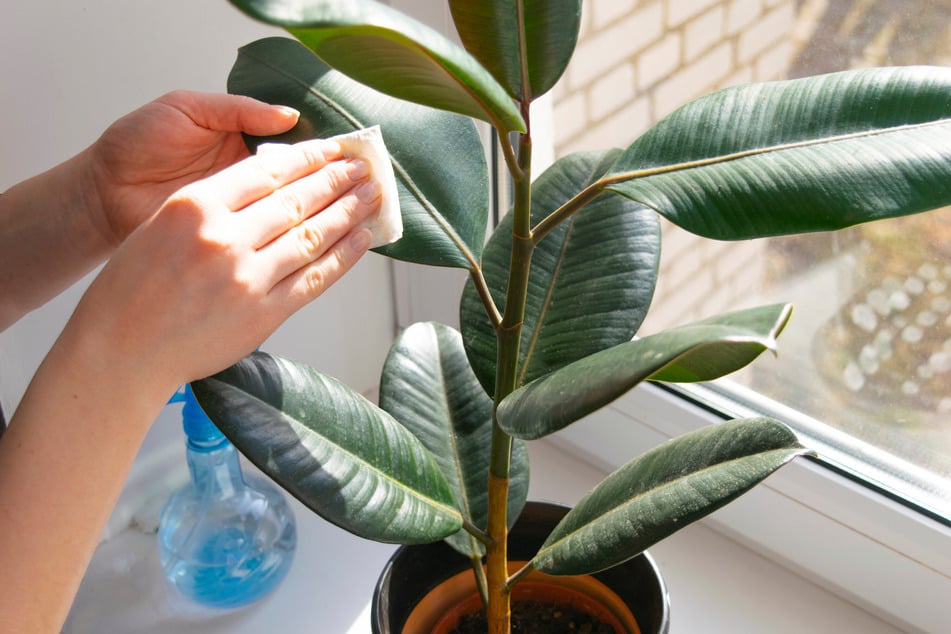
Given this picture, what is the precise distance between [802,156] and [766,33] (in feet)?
1.54

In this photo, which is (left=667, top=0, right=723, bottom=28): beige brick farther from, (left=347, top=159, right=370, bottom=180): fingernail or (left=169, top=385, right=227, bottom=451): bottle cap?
(left=169, top=385, right=227, bottom=451): bottle cap

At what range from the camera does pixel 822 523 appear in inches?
35.3

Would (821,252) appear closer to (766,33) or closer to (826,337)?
(826,337)

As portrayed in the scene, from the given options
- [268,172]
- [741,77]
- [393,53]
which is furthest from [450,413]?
[741,77]

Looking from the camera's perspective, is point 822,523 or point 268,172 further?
point 822,523

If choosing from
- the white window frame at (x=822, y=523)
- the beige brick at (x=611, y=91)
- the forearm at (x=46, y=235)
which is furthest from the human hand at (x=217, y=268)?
the beige brick at (x=611, y=91)

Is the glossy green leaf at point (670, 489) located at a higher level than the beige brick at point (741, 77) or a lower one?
lower

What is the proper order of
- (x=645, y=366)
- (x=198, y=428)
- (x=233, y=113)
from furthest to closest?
(x=198, y=428) → (x=233, y=113) → (x=645, y=366)

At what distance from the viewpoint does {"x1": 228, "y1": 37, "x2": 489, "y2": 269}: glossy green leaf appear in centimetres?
63

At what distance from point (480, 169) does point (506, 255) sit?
0.07 meters

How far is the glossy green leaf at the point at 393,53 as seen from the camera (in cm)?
35

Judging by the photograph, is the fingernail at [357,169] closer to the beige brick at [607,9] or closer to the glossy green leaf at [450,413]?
the glossy green leaf at [450,413]

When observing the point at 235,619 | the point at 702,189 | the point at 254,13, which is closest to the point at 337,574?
the point at 235,619

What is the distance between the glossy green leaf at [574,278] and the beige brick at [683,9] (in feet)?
1.16
